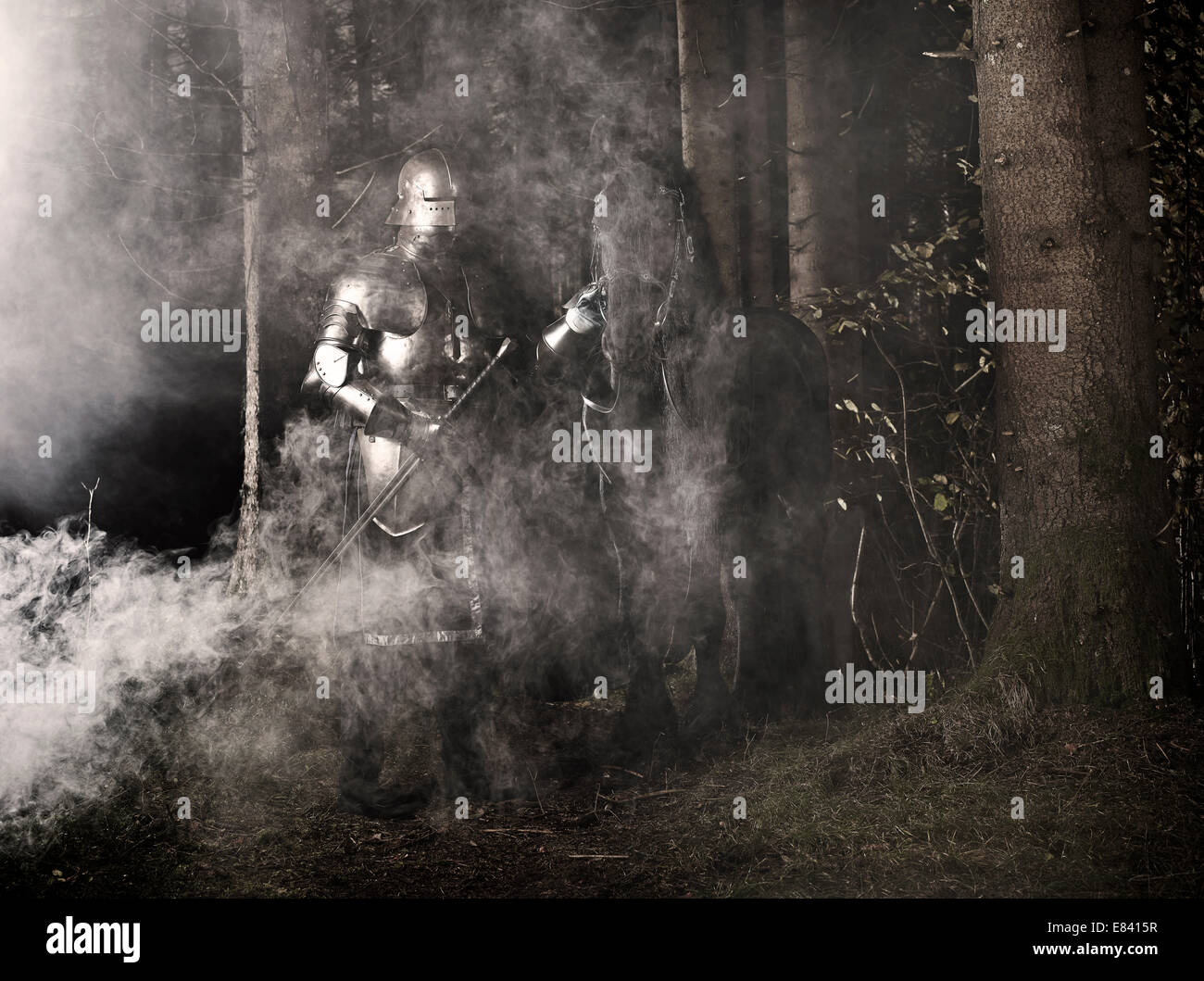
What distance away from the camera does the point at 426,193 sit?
13.2 feet

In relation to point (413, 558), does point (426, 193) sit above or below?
above

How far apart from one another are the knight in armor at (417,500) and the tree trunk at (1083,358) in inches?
91.1

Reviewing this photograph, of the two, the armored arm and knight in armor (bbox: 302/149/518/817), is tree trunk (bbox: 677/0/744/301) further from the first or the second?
the armored arm

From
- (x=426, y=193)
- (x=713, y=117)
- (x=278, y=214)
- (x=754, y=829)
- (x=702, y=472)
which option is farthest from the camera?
(x=713, y=117)

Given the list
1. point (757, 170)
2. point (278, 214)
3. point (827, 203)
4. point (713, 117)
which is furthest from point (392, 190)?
point (827, 203)

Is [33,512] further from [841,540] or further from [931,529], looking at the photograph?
[931,529]

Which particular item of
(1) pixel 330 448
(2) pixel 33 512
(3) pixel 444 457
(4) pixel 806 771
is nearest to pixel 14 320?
(2) pixel 33 512

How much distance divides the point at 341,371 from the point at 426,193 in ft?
2.80

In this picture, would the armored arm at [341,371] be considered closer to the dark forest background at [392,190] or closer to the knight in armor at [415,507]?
the knight in armor at [415,507]

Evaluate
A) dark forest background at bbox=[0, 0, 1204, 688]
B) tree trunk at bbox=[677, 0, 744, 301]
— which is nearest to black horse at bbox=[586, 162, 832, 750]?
tree trunk at bbox=[677, 0, 744, 301]

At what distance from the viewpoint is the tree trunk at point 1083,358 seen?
4.00 metres

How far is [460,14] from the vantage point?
4.54 m

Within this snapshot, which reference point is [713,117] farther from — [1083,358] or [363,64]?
[1083,358]

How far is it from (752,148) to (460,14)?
1.64 metres
